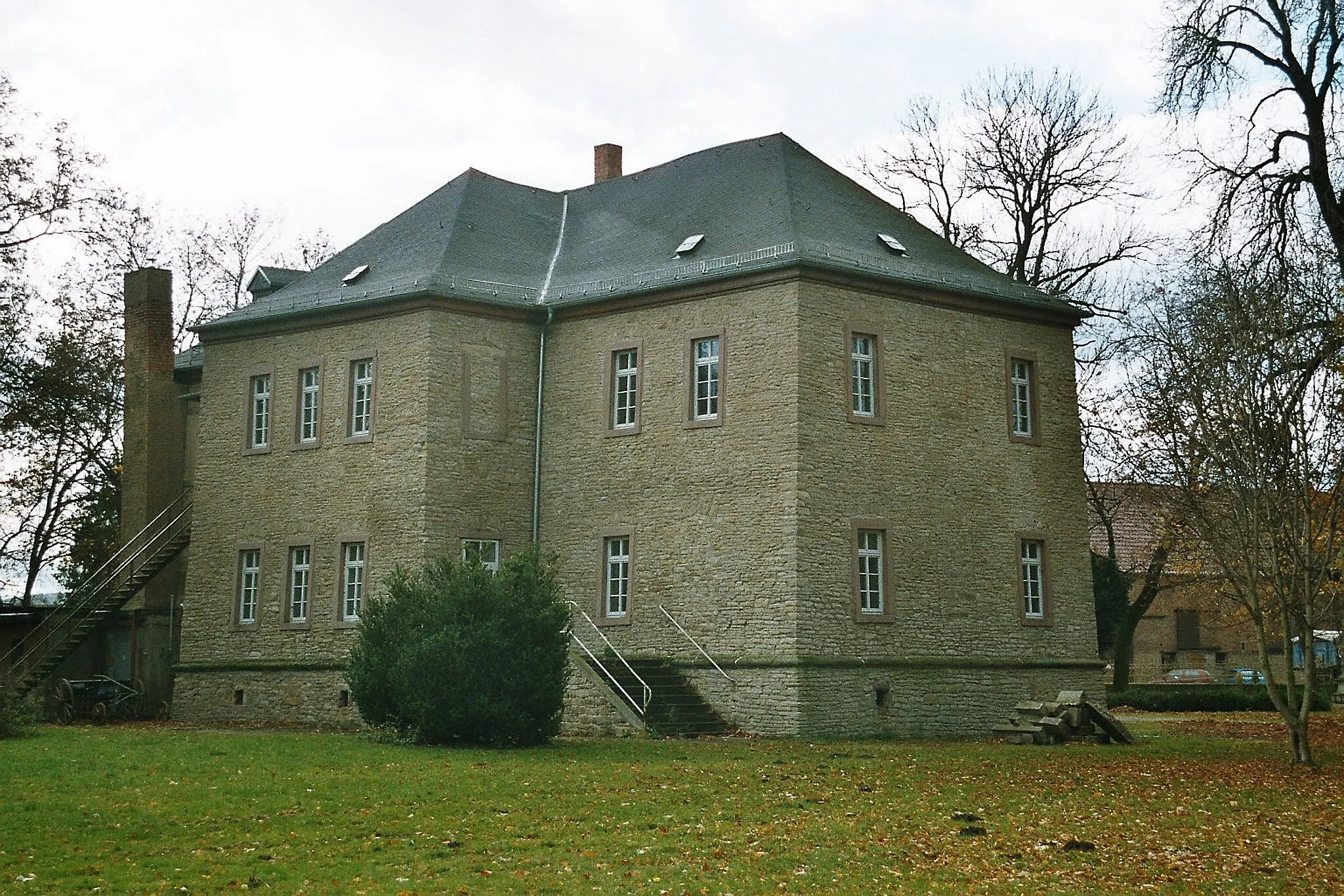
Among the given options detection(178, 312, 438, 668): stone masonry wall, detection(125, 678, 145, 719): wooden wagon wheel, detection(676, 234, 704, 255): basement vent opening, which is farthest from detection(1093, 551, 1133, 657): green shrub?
detection(125, 678, 145, 719): wooden wagon wheel

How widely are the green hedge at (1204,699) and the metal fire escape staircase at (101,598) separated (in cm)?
2300

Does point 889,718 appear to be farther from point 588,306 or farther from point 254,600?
point 254,600

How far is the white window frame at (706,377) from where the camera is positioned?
2664cm

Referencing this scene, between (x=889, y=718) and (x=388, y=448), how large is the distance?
10.2m

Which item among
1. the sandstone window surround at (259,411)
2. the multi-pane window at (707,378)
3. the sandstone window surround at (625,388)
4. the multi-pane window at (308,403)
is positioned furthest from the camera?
the sandstone window surround at (259,411)

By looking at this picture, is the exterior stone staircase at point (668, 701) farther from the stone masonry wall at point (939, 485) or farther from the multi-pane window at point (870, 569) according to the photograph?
the multi-pane window at point (870, 569)

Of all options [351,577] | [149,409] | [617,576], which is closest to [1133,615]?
[617,576]

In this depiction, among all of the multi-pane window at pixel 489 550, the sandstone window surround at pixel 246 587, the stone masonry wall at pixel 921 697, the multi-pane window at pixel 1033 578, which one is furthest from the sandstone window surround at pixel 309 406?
the multi-pane window at pixel 1033 578

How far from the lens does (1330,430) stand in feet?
67.2

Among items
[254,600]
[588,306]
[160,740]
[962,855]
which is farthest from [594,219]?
[962,855]

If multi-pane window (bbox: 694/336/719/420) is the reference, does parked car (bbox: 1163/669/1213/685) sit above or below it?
below

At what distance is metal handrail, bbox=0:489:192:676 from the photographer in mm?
31672

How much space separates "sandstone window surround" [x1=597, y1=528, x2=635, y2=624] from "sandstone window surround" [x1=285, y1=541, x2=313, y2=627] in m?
5.76

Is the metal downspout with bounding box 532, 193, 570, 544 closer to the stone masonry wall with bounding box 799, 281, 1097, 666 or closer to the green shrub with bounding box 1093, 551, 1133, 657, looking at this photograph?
the stone masonry wall with bounding box 799, 281, 1097, 666
